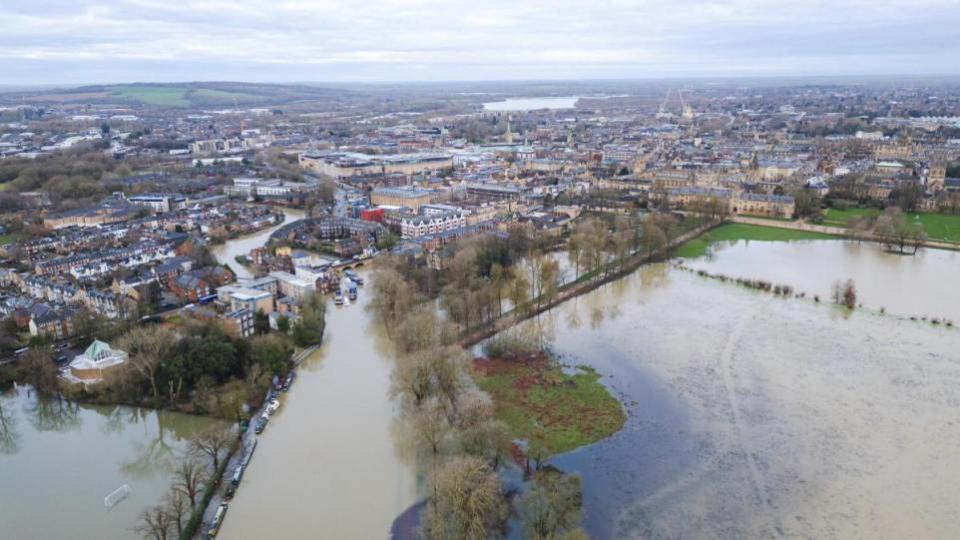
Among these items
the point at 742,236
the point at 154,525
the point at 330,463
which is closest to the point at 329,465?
the point at 330,463

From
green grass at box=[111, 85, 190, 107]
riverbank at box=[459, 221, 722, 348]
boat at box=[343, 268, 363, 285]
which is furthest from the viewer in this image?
green grass at box=[111, 85, 190, 107]

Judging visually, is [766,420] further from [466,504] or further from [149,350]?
[149,350]

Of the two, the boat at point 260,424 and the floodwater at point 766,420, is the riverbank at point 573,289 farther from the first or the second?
the boat at point 260,424

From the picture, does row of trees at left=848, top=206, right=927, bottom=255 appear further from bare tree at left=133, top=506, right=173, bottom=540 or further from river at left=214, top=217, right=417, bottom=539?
bare tree at left=133, top=506, right=173, bottom=540

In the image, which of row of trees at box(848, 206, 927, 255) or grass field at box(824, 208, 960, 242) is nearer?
row of trees at box(848, 206, 927, 255)

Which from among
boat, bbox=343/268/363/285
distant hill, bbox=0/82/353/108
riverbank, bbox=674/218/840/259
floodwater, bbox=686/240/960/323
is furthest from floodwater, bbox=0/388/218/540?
distant hill, bbox=0/82/353/108

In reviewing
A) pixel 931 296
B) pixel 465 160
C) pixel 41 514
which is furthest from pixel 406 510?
pixel 465 160
